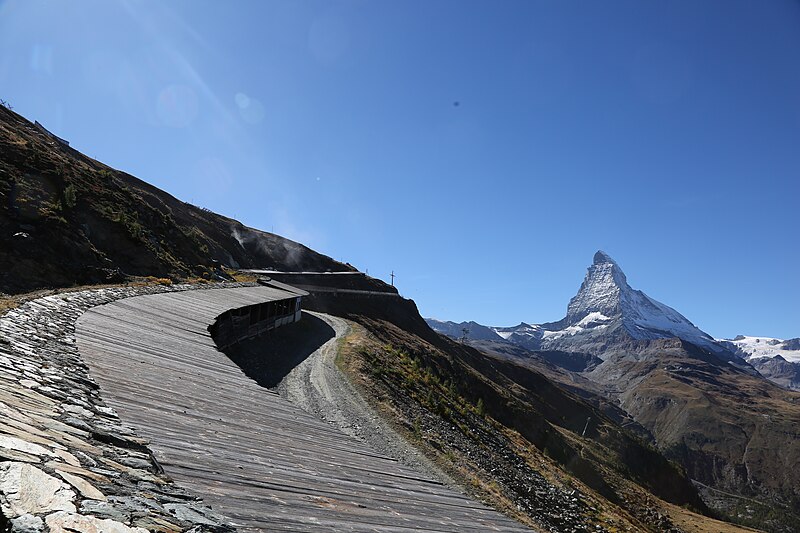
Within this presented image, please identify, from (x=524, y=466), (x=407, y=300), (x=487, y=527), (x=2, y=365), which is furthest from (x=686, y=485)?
(x=2, y=365)

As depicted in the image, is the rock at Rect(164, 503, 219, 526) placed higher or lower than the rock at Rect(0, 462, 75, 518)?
lower

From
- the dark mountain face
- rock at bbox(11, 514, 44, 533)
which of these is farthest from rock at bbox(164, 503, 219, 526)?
the dark mountain face

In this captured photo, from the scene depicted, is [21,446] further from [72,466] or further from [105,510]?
[105,510]

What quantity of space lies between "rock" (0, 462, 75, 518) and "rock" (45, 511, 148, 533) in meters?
0.09

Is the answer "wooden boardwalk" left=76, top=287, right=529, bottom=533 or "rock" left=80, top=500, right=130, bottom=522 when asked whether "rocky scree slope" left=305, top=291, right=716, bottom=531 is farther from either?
"rock" left=80, top=500, right=130, bottom=522

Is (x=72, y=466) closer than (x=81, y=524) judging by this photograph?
No

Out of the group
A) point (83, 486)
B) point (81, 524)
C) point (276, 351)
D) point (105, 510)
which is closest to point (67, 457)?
point (83, 486)

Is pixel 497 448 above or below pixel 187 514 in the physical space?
below

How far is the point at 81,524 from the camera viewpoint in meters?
2.58

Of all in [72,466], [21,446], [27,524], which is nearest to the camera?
[27,524]

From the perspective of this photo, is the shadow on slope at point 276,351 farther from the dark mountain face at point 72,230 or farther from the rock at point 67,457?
the rock at point 67,457

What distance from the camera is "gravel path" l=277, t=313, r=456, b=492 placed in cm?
1856

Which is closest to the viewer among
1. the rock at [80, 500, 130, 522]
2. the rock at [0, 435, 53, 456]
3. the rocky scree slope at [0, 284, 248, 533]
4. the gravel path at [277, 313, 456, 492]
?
the rocky scree slope at [0, 284, 248, 533]

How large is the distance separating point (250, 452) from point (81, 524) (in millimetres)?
4361
